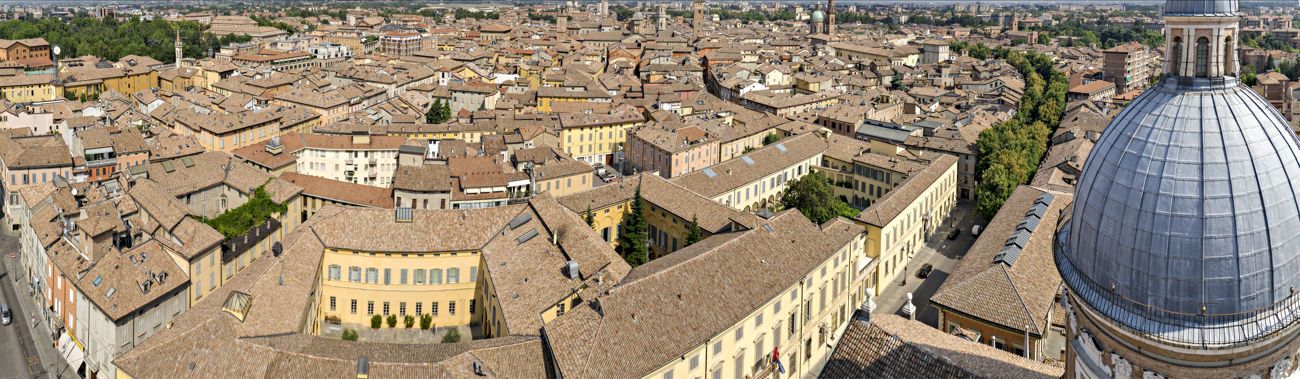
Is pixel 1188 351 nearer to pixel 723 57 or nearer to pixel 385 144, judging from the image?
pixel 385 144

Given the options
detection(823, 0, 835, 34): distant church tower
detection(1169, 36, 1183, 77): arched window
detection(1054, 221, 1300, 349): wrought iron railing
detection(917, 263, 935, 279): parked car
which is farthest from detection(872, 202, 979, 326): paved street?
detection(823, 0, 835, 34): distant church tower

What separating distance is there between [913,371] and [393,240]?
61.9ft

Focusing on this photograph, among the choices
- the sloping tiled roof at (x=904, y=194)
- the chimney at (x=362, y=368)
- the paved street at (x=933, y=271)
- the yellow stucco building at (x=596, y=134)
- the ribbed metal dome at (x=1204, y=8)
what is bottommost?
the paved street at (x=933, y=271)

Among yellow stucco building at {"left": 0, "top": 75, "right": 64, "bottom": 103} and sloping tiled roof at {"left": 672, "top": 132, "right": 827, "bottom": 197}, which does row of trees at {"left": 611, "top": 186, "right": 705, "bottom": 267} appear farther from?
yellow stucco building at {"left": 0, "top": 75, "right": 64, "bottom": 103}

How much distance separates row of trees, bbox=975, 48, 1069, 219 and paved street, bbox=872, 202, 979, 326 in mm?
1474

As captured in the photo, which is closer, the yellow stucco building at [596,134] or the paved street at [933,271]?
the paved street at [933,271]

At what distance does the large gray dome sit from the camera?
11.1 meters

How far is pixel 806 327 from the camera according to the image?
28.2 m

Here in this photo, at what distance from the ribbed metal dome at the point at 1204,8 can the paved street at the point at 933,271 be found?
1919cm

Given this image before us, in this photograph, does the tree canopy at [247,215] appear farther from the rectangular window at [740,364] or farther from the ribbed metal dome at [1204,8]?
the ribbed metal dome at [1204,8]

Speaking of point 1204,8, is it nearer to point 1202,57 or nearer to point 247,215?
point 1202,57

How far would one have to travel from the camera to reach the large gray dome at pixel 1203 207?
435 inches

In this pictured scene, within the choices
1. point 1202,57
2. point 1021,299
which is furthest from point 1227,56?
point 1021,299

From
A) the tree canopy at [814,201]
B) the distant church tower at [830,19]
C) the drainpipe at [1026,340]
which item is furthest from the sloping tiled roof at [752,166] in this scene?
the distant church tower at [830,19]
